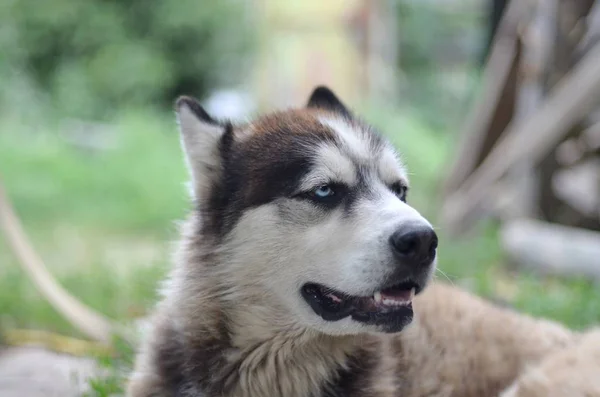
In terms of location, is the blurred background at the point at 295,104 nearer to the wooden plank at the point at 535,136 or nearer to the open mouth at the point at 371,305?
the wooden plank at the point at 535,136

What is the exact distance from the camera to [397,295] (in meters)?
2.90

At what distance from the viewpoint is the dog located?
2.84 m

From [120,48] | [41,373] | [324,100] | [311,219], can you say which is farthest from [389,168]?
[120,48]

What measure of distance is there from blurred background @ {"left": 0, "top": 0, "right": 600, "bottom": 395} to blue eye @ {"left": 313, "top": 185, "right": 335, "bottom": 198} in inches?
35.5

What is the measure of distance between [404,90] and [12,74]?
1083 cm

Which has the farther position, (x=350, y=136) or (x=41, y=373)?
(x=41, y=373)

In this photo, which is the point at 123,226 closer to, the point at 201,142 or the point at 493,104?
the point at 493,104

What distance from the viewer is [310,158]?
3027 mm

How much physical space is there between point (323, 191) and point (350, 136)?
14.0 inches

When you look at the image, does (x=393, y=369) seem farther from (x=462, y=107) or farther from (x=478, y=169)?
(x=462, y=107)

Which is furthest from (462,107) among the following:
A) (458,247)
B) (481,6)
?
(458,247)

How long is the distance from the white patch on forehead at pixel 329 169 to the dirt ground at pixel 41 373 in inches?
72.0

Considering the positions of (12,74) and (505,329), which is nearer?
(505,329)

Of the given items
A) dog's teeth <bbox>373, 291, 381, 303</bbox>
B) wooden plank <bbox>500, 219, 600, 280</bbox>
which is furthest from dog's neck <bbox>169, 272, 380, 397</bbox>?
wooden plank <bbox>500, 219, 600, 280</bbox>
